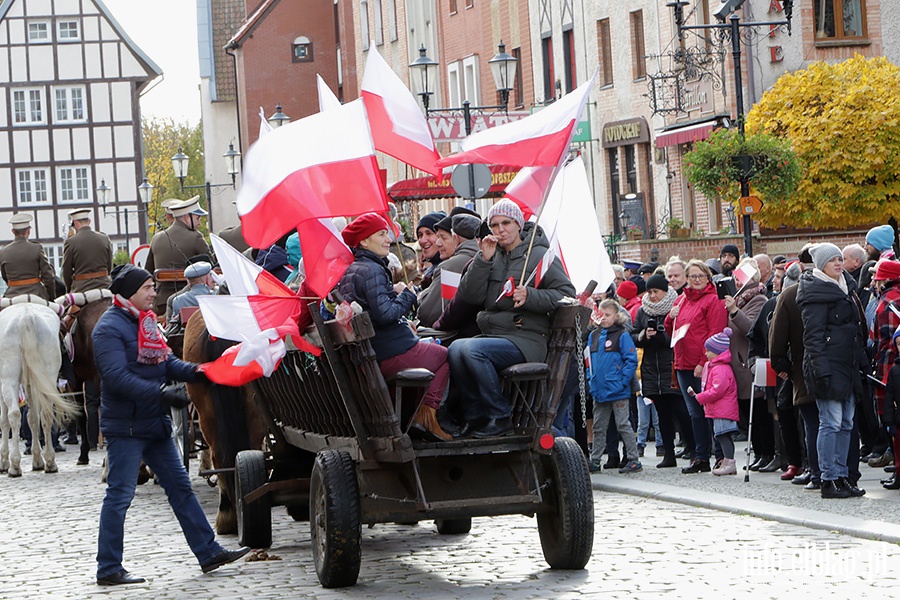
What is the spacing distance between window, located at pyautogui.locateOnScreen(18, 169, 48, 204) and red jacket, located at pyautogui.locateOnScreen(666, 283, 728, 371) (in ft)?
185

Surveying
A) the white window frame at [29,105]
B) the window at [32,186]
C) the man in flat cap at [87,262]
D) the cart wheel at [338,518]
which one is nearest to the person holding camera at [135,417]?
the cart wheel at [338,518]

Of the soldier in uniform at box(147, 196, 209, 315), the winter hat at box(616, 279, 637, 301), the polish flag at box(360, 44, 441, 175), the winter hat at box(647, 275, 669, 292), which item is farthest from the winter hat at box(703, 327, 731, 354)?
the polish flag at box(360, 44, 441, 175)

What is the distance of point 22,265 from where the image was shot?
68.6 feet

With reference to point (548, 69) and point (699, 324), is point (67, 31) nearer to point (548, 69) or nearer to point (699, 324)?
point (548, 69)

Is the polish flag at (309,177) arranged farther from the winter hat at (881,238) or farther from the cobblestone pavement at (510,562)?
the winter hat at (881,238)

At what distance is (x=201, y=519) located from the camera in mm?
10250

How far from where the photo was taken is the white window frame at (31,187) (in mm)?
67938

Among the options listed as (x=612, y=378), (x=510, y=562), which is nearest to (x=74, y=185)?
(x=612, y=378)

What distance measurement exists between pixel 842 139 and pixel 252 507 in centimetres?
1783

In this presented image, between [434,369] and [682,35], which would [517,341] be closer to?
[434,369]

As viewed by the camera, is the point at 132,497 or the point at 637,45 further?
the point at 637,45

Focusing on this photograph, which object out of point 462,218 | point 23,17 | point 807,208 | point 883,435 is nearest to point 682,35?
point 807,208

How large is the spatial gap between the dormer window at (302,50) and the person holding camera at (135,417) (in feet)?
204

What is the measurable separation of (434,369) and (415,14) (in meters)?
45.3
